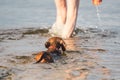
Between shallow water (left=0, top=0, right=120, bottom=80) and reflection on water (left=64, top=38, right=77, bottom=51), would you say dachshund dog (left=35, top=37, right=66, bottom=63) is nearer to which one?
shallow water (left=0, top=0, right=120, bottom=80)

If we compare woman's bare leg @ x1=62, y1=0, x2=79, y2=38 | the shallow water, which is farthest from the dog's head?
woman's bare leg @ x1=62, y1=0, x2=79, y2=38

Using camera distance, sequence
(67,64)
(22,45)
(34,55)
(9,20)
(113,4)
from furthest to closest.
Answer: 1. (113,4)
2. (9,20)
3. (22,45)
4. (34,55)
5. (67,64)

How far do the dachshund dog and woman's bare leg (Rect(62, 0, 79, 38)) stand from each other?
1394mm

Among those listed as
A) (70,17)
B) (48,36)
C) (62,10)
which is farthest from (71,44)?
(62,10)

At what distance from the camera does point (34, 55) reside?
718 centimetres

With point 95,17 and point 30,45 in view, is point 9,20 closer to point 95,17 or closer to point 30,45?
point 95,17

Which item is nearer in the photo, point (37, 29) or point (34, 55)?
point (34, 55)

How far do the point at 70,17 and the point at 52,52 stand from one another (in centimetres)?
176

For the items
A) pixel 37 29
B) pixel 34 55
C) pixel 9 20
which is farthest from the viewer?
pixel 9 20

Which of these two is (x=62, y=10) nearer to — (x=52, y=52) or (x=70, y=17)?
(x=70, y=17)

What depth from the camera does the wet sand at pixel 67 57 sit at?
6.05 m

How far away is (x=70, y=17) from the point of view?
343 inches

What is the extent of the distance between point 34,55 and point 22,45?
0.88m


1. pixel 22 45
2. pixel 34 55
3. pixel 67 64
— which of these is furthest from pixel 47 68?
pixel 22 45
